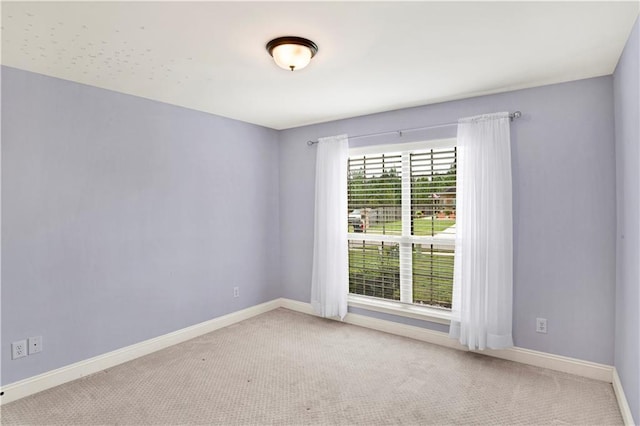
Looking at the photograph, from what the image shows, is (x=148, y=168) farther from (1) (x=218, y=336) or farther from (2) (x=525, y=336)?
(2) (x=525, y=336)

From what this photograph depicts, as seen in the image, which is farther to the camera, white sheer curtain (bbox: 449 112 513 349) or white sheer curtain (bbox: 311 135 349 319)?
white sheer curtain (bbox: 311 135 349 319)

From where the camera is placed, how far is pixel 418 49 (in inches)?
92.7

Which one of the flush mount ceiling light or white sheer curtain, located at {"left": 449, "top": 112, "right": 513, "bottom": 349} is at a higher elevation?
the flush mount ceiling light

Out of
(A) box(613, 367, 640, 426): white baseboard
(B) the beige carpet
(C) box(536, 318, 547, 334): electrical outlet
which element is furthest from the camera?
(C) box(536, 318, 547, 334): electrical outlet

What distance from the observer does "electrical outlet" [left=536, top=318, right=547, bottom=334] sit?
3.03 m

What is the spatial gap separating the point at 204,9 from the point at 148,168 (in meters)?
2.00

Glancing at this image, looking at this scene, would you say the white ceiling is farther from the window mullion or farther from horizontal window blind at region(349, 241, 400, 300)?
horizontal window blind at region(349, 241, 400, 300)

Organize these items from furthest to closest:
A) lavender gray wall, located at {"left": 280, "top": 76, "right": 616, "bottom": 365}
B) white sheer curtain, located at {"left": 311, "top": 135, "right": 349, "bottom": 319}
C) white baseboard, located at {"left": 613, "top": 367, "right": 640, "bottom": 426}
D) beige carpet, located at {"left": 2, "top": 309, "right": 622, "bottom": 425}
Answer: white sheer curtain, located at {"left": 311, "top": 135, "right": 349, "bottom": 319}
lavender gray wall, located at {"left": 280, "top": 76, "right": 616, "bottom": 365}
beige carpet, located at {"left": 2, "top": 309, "right": 622, "bottom": 425}
white baseboard, located at {"left": 613, "top": 367, "right": 640, "bottom": 426}

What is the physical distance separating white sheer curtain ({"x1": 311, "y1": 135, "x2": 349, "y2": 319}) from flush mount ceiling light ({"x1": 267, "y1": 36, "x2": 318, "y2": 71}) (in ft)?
6.35

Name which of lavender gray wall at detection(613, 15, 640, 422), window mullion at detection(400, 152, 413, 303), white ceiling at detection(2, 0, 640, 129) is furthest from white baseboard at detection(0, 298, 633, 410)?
white ceiling at detection(2, 0, 640, 129)

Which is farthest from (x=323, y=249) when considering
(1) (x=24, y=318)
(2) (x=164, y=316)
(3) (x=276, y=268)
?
(1) (x=24, y=318)

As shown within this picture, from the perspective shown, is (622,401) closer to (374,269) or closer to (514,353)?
(514,353)

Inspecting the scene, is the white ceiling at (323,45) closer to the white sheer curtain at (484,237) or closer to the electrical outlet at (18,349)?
the white sheer curtain at (484,237)

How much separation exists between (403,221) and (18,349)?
3.50 meters
